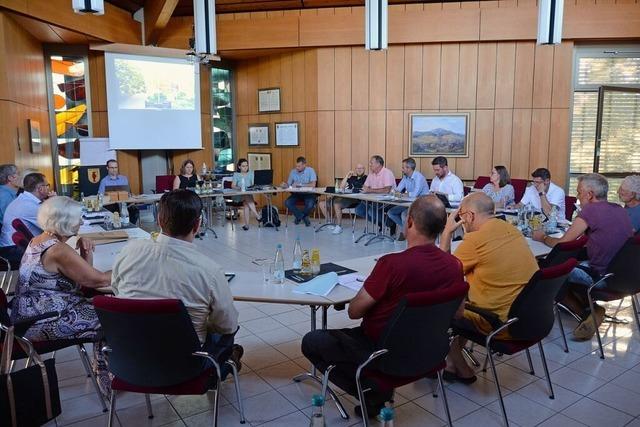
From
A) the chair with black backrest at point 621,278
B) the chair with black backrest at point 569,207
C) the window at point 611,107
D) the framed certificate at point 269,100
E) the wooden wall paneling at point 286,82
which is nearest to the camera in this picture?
the chair with black backrest at point 621,278

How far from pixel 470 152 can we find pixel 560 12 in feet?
12.5

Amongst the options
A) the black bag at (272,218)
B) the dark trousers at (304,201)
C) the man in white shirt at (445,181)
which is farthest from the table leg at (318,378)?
the dark trousers at (304,201)

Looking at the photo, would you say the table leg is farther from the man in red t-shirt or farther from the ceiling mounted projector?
the ceiling mounted projector

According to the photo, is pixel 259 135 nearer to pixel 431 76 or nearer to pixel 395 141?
pixel 395 141

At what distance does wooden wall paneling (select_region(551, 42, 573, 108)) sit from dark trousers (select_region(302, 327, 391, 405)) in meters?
8.24

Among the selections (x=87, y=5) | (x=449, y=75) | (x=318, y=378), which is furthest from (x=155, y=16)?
(x=318, y=378)

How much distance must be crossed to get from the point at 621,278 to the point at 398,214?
4.08 metres

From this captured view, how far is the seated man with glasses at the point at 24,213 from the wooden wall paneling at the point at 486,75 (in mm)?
7499

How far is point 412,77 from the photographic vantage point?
Answer: 9477 millimetres

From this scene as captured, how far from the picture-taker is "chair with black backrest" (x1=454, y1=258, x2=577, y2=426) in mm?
2561

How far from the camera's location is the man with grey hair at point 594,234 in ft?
12.1

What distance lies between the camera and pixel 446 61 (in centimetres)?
931

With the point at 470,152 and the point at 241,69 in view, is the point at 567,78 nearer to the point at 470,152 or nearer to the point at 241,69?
the point at 470,152

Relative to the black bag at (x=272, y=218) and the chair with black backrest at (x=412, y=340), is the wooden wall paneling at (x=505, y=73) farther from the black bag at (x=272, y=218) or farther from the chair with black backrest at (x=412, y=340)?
the chair with black backrest at (x=412, y=340)
